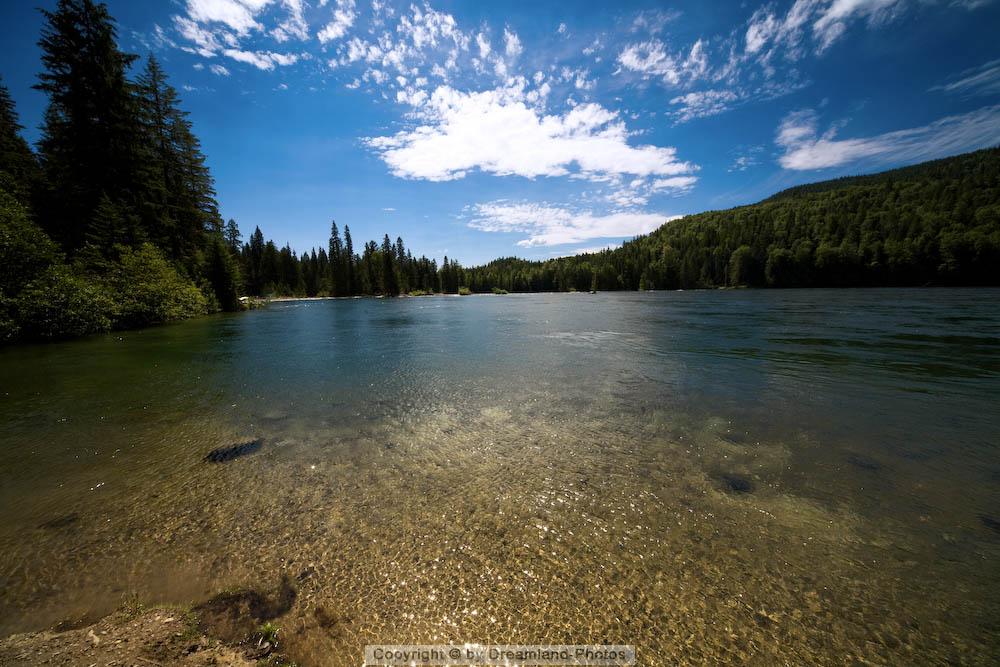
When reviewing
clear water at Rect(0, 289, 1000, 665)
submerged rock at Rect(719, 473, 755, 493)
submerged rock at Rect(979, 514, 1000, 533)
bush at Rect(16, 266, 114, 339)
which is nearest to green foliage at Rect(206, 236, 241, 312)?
bush at Rect(16, 266, 114, 339)

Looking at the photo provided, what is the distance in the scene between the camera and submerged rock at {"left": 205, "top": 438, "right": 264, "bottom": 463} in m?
6.37

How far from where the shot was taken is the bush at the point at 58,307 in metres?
18.3

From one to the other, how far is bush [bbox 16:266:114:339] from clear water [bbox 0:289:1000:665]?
12.6 metres

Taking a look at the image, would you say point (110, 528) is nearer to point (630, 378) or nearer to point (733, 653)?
point (733, 653)

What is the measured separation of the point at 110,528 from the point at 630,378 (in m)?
12.1

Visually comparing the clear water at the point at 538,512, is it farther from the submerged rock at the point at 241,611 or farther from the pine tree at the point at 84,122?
the pine tree at the point at 84,122

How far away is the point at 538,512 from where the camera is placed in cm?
475

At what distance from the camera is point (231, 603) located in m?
3.26

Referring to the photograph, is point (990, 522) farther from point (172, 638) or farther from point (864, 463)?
point (172, 638)

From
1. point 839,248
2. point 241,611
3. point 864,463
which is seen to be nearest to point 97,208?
point 241,611

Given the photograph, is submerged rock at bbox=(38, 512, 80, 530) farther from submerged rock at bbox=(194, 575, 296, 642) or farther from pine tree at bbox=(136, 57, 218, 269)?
pine tree at bbox=(136, 57, 218, 269)

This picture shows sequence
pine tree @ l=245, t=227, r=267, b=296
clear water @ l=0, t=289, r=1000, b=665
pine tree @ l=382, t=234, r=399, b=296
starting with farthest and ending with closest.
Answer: pine tree @ l=382, t=234, r=399, b=296, pine tree @ l=245, t=227, r=267, b=296, clear water @ l=0, t=289, r=1000, b=665

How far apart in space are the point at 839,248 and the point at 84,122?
16930cm

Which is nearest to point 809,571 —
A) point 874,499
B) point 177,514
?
point 874,499
